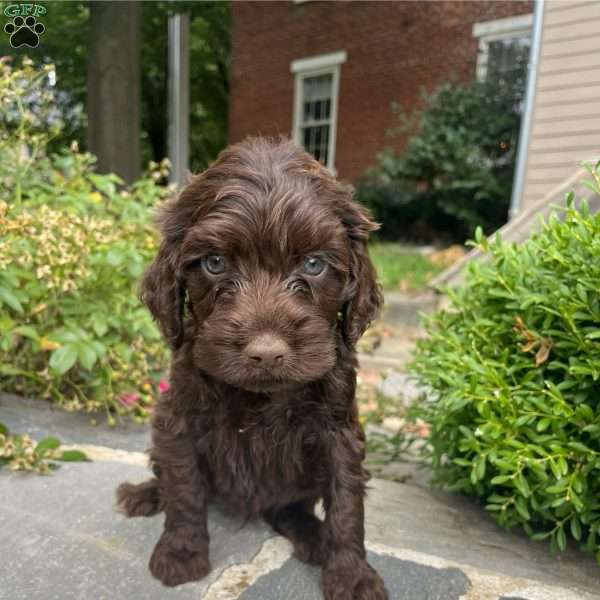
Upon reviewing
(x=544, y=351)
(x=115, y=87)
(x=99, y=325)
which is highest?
(x=115, y=87)

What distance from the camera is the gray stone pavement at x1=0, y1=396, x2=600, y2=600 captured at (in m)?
1.75

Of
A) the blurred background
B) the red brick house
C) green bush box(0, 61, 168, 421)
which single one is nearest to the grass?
the blurred background

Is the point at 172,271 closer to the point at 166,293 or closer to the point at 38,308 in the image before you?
the point at 166,293

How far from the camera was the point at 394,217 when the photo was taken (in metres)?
8.82

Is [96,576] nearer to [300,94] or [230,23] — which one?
[230,23]

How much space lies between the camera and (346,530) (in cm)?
178

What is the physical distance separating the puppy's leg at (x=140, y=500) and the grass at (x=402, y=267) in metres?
4.49

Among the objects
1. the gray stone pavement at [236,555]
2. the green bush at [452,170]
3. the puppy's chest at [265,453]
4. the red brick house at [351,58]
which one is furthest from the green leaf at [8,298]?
the green bush at [452,170]

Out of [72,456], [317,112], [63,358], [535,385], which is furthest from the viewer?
[317,112]

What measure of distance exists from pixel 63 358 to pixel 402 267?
5518 millimetres

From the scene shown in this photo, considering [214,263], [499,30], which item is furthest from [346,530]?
[499,30]

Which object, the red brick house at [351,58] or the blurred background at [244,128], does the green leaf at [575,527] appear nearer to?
the blurred background at [244,128]

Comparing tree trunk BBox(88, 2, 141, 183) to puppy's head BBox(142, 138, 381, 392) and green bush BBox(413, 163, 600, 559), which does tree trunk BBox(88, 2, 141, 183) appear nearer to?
puppy's head BBox(142, 138, 381, 392)

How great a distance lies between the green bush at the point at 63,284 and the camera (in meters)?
2.71
